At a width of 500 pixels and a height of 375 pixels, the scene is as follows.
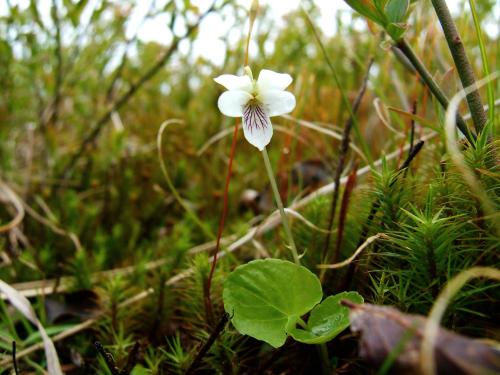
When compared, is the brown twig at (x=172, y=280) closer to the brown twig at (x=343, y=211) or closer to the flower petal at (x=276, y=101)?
the brown twig at (x=343, y=211)

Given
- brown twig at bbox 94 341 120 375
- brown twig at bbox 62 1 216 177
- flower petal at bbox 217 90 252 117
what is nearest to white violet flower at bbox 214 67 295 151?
flower petal at bbox 217 90 252 117

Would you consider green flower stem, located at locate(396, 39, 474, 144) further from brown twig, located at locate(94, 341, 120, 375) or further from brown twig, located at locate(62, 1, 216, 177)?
brown twig, located at locate(62, 1, 216, 177)

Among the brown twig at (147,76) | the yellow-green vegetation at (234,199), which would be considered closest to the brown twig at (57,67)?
the yellow-green vegetation at (234,199)

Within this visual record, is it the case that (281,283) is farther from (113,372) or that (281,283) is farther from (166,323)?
(166,323)

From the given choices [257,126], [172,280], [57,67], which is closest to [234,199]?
[172,280]

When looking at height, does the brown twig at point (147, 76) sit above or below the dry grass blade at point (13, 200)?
above

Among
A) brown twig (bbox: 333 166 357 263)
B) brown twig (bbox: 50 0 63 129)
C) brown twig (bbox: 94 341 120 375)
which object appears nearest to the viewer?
brown twig (bbox: 94 341 120 375)

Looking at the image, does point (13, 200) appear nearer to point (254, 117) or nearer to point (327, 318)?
point (254, 117)

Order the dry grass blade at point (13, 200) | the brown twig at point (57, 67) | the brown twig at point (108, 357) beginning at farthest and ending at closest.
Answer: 1. the brown twig at point (57, 67)
2. the dry grass blade at point (13, 200)
3. the brown twig at point (108, 357)
